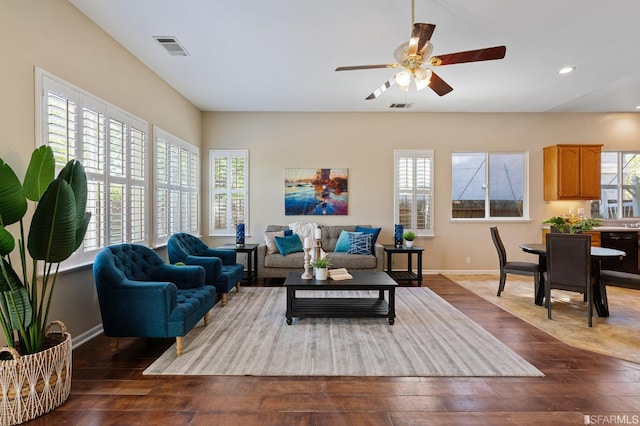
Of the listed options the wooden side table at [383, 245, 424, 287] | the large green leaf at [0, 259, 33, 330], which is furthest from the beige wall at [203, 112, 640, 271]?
the large green leaf at [0, 259, 33, 330]

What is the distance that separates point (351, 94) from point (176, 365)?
4421 mm

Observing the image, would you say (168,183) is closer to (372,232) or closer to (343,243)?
(343,243)

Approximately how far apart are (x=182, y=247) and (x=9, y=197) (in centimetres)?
248

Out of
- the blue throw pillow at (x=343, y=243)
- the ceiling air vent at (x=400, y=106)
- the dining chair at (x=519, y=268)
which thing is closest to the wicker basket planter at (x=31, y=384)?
the blue throw pillow at (x=343, y=243)

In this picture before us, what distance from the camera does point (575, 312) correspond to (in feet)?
13.1

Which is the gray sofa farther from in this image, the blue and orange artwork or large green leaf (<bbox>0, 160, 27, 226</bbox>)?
large green leaf (<bbox>0, 160, 27, 226</bbox>)

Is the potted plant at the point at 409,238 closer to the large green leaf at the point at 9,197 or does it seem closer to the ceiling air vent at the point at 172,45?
the ceiling air vent at the point at 172,45

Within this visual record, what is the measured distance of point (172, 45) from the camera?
365 cm

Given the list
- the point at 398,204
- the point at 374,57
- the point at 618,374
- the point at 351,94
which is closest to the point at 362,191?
the point at 398,204

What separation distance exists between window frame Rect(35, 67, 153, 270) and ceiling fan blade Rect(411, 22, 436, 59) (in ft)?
9.77

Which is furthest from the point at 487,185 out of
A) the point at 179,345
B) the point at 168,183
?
the point at 179,345

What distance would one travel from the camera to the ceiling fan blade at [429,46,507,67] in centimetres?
249

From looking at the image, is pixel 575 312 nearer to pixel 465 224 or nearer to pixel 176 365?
pixel 465 224

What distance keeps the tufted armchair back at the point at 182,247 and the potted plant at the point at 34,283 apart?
1.99 m
